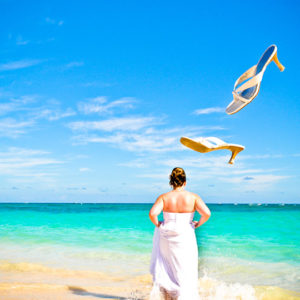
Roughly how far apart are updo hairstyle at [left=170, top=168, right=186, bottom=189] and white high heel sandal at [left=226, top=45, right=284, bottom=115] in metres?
0.96

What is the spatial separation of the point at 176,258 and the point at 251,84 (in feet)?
7.73

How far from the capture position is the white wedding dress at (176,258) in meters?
4.55

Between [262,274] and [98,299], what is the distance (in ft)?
13.1

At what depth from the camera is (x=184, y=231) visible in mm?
4551

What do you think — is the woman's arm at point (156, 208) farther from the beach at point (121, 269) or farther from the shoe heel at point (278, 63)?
the shoe heel at point (278, 63)

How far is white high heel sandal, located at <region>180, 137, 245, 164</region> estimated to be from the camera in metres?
3.98

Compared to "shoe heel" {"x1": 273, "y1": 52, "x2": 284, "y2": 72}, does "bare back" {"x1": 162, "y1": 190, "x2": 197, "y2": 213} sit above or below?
below

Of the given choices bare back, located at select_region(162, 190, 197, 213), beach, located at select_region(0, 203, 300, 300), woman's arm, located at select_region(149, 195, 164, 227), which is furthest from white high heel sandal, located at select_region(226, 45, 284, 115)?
beach, located at select_region(0, 203, 300, 300)

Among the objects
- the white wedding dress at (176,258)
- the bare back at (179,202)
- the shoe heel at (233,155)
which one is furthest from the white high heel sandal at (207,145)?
the white wedding dress at (176,258)

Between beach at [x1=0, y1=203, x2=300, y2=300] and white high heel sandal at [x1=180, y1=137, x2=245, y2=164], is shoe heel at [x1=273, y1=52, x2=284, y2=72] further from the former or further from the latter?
beach at [x1=0, y1=203, x2=300, y2=300]

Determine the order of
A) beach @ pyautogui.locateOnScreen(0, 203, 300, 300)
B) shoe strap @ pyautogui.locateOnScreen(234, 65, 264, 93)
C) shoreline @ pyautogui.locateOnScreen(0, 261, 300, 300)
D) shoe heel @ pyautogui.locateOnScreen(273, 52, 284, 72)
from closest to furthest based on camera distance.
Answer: shoe strap @ pyautogui.locateOnScreen(234, 65, 264, 93) → shoe heel @ pyautogui.locateOnScreen(273, 52, 284, 72) → shoreline @ pyautogui.locateOnScreen(0, 261, 300, 300) → beach @ pyautogui.locateOnScreen(0, 203, 300, 300)

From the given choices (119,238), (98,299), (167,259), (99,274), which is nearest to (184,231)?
(167,259)

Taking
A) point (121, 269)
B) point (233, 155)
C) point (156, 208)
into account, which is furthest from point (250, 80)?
point (121, 269)

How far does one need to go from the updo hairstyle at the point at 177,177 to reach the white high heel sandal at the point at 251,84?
963mm
